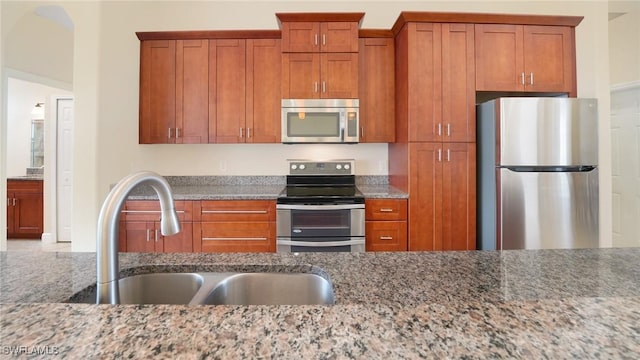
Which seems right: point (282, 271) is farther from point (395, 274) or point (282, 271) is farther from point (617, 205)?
point (617, 205)

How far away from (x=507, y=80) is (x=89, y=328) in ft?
10.5

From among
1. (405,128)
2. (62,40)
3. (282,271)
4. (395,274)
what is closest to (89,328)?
(282,271)

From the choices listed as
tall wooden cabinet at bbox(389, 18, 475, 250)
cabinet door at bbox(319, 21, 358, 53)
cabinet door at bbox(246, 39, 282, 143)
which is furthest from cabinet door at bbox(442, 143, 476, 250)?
cabinet door at bbox(246, 39, 282, 143)

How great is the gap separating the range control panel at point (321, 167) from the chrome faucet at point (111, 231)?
96.0 inches

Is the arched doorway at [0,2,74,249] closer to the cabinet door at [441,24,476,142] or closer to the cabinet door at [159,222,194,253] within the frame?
the cabinet door at [159,222,194,253]

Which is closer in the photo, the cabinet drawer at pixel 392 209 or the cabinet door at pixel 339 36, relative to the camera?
the cabinet drawer at pixel 392 209

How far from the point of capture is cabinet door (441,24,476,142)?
2658 millimetres

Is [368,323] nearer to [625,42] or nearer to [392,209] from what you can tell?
[392,209]

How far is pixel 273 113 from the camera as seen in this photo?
120 inches

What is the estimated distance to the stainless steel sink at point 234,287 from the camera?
3.13 ft

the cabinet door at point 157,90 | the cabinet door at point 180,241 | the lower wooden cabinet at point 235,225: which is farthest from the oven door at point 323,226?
the cabinet door at point 157,90

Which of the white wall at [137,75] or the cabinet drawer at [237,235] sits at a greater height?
the white wall at [137,75]

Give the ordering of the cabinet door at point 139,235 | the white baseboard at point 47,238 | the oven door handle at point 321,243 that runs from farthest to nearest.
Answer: the white baseboard at point 47,238 < the cabinet door at point 139,235 < the oven door handle at point 321,243

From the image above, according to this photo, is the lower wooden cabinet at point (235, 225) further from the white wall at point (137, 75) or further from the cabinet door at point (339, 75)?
the cabinet door at point (339, 75)
